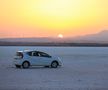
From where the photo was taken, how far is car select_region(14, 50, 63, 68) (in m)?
39.4

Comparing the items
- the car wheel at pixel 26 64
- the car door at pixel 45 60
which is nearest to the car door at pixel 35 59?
the car door at pixel 45 60

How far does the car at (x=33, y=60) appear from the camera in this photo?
39.4 m

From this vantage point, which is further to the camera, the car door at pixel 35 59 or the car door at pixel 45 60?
the car door at pixel 45 60

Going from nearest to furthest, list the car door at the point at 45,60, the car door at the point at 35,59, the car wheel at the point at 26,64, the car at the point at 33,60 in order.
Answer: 1. the car wheel at the point at 26,64
2. the car at the point at 33,60
3. the car door at the point at 35,59
4. the car door at the point at 45,60

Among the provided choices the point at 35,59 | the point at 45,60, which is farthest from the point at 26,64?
the point at 45,60

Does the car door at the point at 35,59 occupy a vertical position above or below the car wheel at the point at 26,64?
above

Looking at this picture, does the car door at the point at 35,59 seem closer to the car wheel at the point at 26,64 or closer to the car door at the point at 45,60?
the car door at the point at 45,60

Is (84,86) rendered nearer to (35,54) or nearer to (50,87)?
(50,87)

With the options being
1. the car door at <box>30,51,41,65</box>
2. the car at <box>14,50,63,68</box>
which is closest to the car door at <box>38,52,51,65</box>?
the car at <box>14,50,63,68</box>

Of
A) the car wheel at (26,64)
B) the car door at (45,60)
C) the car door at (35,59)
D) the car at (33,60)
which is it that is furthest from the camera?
the car door at (45,60)

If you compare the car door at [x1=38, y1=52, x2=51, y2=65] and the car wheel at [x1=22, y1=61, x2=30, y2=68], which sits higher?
the car door at [x1=38, y1=52, x2=51, y2=65]

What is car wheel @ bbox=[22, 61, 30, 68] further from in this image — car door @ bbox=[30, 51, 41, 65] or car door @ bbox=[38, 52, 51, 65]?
car door @ bbox=[38, 52, 51, 65]

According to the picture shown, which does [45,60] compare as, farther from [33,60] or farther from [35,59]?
[33,60]

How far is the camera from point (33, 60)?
39.9m
